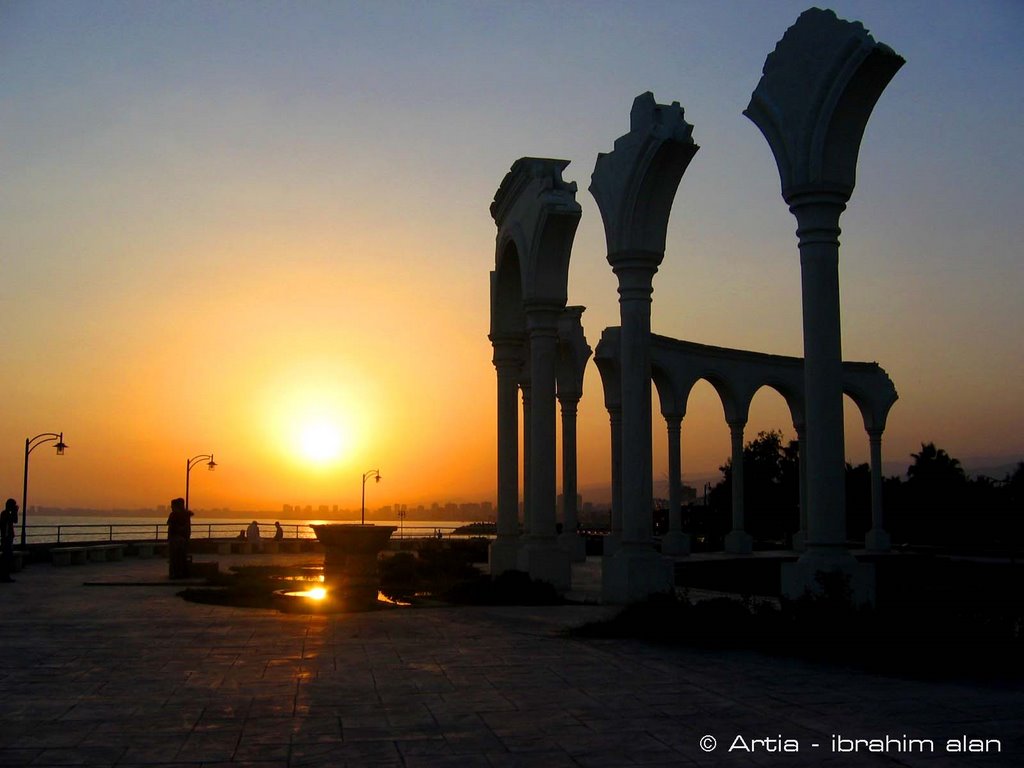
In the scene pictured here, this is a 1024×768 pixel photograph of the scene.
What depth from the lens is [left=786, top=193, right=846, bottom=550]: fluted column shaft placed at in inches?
471

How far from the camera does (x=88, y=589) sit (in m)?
18.1

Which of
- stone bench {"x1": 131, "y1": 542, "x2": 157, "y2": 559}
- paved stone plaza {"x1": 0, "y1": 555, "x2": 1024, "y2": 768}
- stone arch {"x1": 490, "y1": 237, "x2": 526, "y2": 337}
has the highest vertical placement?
stone arch {"x1": 490, "y1": 237, "x2": 526, "y2": 337}

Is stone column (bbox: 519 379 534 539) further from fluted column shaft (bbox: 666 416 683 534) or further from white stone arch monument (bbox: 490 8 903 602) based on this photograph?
fluted column shaft (bbox: 666 416 683 534)

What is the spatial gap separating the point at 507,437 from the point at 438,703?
Answer: 14.5 meters

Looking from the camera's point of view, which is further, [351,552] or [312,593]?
[351,552]

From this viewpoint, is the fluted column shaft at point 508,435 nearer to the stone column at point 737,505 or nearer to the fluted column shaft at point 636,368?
the fluted column shaft at point 636,368

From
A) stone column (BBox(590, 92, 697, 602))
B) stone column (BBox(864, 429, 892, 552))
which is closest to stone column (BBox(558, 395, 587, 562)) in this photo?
stone column (BBox(864, 429, 892, 552))

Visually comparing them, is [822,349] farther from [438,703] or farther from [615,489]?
[615,489]

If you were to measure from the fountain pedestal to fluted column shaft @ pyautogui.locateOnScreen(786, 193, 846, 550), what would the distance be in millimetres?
8055

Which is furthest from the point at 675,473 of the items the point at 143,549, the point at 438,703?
the point at 438,703

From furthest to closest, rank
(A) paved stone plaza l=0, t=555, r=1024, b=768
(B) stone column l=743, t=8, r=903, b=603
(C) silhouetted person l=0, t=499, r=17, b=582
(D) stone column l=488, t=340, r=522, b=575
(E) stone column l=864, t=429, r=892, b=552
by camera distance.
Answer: (E) stone column l=864, t=429, r=892, b=552, (D) stone column l=488, t=340, r=522, b=575, (C) silhouetted person l=0, t=499, r=17, b=582, (B) stone column l=743, t=8, r=903, b=603, (A) paved stone plaza l=0, t=555, r=1024, b=768

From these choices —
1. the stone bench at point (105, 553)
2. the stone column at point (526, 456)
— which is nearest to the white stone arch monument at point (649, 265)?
the stone column at point (526, 456)

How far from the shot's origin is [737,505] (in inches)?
1283

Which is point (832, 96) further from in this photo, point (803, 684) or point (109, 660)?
point (109, 660)
